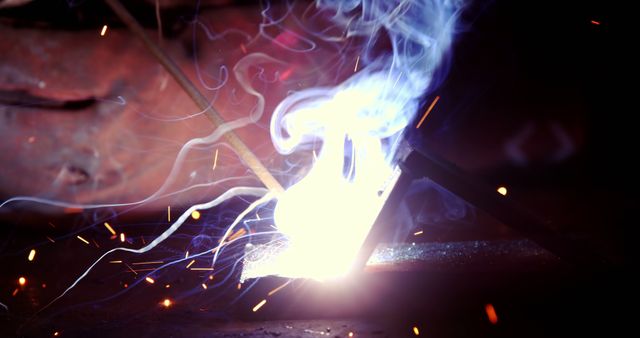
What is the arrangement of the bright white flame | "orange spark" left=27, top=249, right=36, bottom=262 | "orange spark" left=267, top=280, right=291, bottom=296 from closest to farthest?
"orange spark" left=267, top=280, right=291, bottom=296, the bright white flame, "orange spark" left=27, top=249, right=36, bottom=262

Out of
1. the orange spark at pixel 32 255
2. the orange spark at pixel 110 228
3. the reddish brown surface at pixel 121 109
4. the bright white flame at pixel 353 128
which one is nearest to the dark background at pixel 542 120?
the orange spark at pixel 32 255

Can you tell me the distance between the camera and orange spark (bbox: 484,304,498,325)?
246 centimetres

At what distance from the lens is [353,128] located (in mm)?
3119

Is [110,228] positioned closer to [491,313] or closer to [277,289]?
[277,289]

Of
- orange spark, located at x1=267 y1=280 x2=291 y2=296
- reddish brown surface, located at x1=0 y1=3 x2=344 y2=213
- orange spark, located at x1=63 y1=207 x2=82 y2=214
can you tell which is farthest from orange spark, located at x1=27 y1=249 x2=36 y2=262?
orange spark, located at x1=267 y1=280 x2=291 y2=296

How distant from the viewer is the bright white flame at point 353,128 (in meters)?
2.80

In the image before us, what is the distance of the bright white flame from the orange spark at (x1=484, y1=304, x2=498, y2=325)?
97cm

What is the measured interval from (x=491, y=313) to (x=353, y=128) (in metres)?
1.67

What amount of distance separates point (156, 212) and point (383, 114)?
322 cm

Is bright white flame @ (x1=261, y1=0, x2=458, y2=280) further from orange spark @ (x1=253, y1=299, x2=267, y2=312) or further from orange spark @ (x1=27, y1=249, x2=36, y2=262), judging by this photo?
orange spark @ (x1=27, y1=249, x2=36, y2=262)

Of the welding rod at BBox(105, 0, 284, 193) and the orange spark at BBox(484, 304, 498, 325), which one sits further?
the welding rod at BBox(105, 0, 284, 193)

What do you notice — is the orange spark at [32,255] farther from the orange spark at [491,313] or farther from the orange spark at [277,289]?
the orange spark at [491,313]

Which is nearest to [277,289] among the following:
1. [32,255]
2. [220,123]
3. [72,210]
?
[220,123]

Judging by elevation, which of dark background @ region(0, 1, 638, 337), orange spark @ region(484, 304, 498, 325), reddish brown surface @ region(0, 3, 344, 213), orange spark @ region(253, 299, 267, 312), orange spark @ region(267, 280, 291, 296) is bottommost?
orange spark @ region(484, 304, 498, 325)
